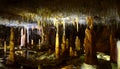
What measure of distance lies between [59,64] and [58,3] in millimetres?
6586

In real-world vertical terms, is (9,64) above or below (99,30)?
below

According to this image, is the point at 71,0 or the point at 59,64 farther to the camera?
the point at 59,64

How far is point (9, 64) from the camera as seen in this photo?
11258 millimetres

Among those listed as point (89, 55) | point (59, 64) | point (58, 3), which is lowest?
point (59, 64)

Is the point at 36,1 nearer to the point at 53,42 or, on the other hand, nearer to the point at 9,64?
the point at 9,64

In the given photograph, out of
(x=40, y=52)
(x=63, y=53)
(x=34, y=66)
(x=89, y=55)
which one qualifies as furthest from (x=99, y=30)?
(x=89, y=55)

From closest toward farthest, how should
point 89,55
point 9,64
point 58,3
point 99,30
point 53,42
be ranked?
1. point 58,3
2. point 89,55
3. point 9,64
4. point 99,30
5. point 53,42

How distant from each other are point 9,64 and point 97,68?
4341mm

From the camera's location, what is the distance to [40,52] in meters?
16.7

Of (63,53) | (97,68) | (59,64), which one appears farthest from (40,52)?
(97,68)

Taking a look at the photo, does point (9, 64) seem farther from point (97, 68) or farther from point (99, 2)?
point (99, 2)

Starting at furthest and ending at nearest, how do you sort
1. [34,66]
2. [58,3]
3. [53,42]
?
[53,42] → [34,66] → [58,3]

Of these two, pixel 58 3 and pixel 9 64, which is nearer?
pixel 58 3

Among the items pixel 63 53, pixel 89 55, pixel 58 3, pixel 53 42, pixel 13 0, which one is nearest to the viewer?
pixel 13 0
